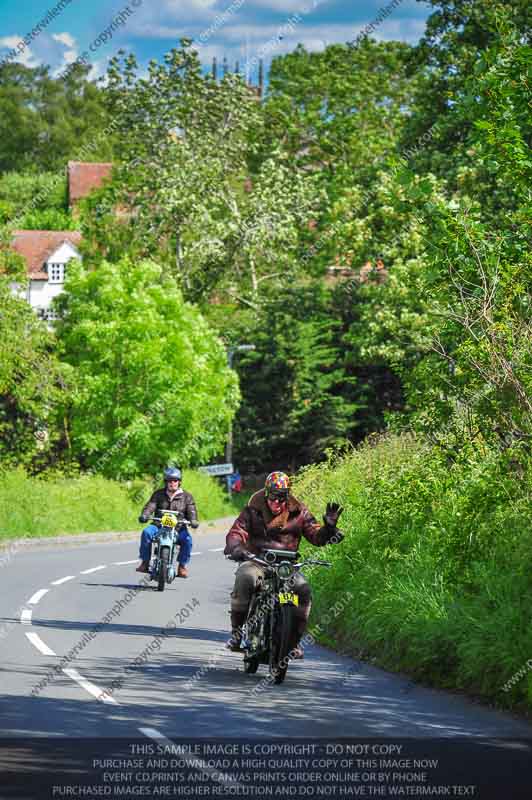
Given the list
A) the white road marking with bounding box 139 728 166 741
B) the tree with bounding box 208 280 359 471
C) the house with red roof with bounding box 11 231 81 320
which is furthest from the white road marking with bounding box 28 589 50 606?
the house with red roof with bounding box 11 231 81 320

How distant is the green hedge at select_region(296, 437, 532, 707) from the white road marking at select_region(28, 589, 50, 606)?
471 cm

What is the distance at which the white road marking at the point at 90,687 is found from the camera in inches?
445

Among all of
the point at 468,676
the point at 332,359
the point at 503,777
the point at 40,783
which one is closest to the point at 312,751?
the point at 503,777

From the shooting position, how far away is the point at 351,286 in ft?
183

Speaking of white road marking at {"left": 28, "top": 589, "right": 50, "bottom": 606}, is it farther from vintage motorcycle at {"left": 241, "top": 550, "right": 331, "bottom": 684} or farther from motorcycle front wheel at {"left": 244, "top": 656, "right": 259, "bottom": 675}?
vintage motorcycle at {"left": 241, "top": 550, "right": 331, "bottom": 684}

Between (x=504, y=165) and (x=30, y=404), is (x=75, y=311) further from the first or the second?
(x=504, y=165)

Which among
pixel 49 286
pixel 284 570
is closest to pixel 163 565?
pixel 284 570

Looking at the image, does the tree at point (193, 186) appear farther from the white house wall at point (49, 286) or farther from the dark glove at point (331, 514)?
the dark glove at point (331, 514)

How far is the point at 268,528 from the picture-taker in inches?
519

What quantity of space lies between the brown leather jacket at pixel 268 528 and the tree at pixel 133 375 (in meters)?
33.8

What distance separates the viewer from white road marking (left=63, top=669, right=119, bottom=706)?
11297 mm

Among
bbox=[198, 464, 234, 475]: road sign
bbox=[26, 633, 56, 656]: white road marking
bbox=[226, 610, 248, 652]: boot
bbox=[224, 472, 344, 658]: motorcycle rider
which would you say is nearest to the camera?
bbox=[224, 472, 344, 658]: motorcycle rider

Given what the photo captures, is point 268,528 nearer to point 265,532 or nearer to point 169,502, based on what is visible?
point 265,532

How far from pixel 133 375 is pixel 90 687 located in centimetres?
3685
